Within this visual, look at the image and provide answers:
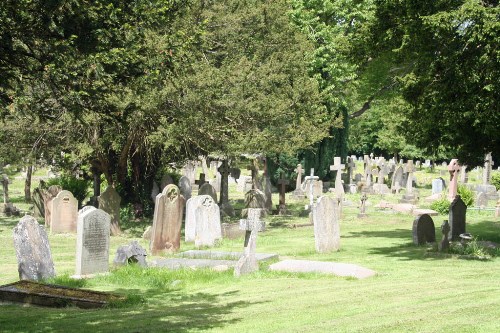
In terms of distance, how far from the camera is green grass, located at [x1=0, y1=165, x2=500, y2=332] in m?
10.8

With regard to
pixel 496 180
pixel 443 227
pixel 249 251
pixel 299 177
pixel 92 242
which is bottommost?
pixel 249 251

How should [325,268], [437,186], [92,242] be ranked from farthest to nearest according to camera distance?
[437,186] < [92,242] < [325,268]

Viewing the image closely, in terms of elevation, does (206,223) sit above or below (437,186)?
below

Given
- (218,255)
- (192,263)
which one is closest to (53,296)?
(192,263)

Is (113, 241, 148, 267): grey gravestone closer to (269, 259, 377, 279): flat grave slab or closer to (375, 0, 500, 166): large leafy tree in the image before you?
(269, 259, 377, 279): flat grave slab

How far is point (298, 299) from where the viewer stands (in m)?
12.8

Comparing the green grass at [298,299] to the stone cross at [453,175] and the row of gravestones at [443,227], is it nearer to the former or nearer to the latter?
the row of gravestones at [443,227]

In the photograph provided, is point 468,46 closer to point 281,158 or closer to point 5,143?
point 5,143

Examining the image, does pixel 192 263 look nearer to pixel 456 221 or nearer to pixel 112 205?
pixel 456 221

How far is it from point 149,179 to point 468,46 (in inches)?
669

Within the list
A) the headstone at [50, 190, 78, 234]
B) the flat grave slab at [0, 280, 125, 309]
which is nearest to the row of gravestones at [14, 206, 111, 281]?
the flat grave slab at [0, 280, 125, 309]

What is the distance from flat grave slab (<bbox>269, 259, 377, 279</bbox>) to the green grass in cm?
28

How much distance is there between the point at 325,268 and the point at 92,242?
4992 mm

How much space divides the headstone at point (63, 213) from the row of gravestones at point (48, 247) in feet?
33.9
